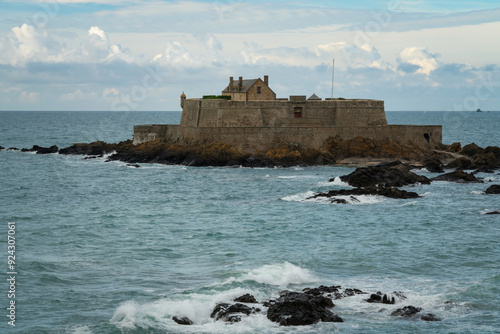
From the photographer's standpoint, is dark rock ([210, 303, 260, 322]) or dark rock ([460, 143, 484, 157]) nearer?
dark rock ([210, 303, 260, 322])

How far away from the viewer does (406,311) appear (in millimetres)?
15977

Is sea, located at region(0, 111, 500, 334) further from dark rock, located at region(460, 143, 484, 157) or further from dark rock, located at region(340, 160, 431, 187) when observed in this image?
dark rock, located at region(460, 143, 484, 157)

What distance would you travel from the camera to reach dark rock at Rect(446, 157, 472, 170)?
47.1 m

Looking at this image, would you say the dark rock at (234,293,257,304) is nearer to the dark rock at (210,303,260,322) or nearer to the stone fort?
the dark rock at (210,303,260,322)

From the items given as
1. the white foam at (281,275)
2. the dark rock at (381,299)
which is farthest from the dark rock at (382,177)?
the dark rock at (381,299)

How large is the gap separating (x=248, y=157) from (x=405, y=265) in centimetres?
2854

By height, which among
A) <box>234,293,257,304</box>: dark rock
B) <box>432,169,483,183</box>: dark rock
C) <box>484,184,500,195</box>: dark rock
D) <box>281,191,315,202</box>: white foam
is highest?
<box>432,169,483,183</box>: dark rock

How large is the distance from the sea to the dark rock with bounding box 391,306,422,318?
23 cm

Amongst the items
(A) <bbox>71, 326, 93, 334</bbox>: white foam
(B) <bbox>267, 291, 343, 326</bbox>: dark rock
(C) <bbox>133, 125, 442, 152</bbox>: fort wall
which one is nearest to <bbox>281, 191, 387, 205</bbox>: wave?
(C) <bbox>133, 125, 442, 152</bbox>: fort wall

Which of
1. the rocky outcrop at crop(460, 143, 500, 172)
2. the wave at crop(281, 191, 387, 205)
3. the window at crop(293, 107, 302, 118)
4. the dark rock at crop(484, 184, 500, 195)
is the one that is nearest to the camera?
the wave at crop(281, 191, 387, 205)

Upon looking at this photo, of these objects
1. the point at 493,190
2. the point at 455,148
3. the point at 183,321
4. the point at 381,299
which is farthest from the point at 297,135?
the point at 183,321

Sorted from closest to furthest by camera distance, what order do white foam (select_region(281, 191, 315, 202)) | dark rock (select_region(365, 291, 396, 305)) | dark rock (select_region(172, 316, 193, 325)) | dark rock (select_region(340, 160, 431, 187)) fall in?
dark rock (select_region(172, 316, 193, 325))
dark rock (select_region(365, 291, 396, 305))
white foam (select_region(281, 191, 315, 202))
dark rock (select_region(340, 160, 431, 187))

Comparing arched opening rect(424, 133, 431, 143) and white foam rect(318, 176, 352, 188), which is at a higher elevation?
arched opening rect(424, 133, 431, 143)

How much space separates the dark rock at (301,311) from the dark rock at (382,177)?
20676mm
